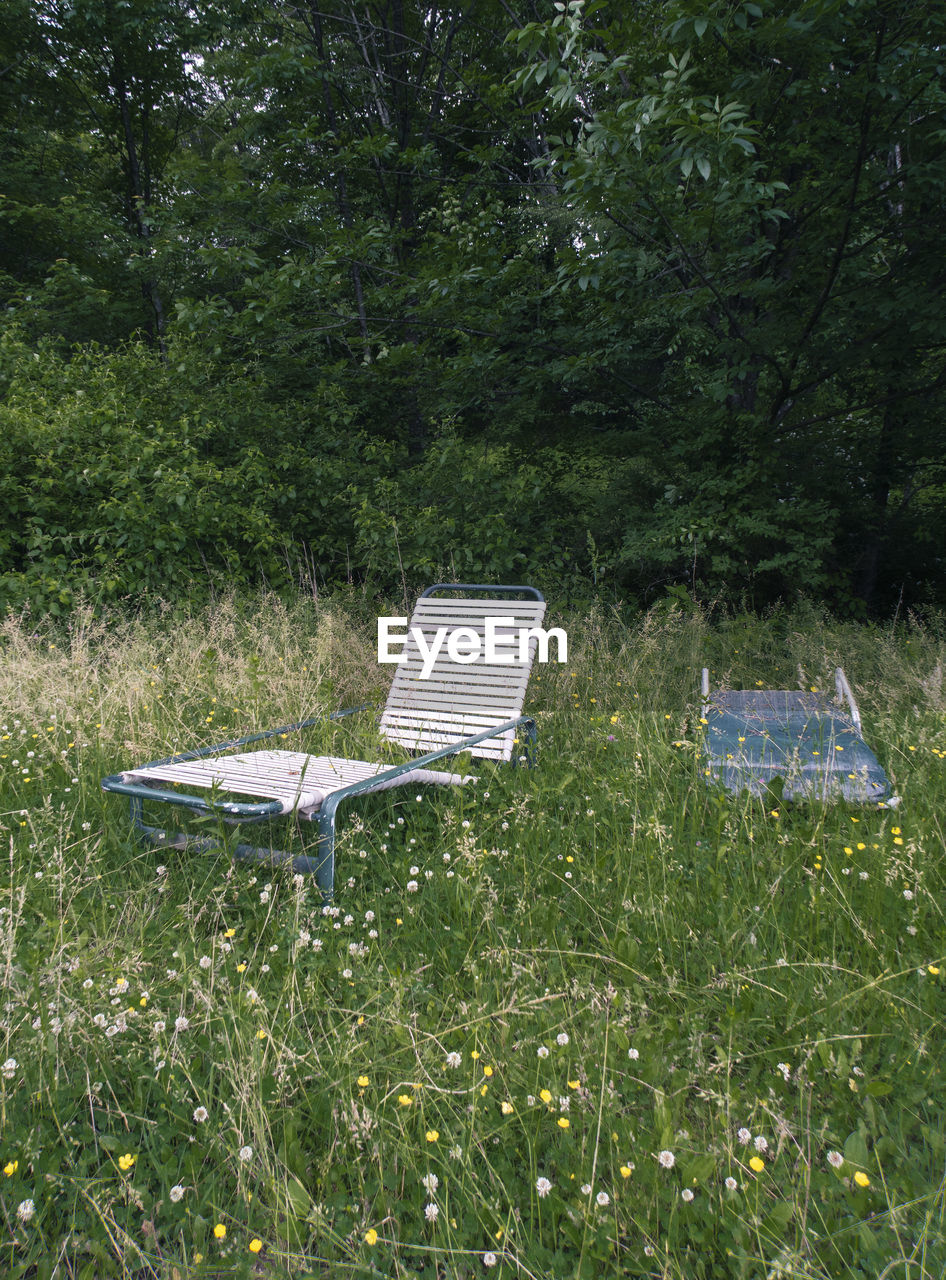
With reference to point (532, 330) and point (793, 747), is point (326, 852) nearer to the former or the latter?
point (793, 747)

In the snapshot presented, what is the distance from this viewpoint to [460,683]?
459 cm

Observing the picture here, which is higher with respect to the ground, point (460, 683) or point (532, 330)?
point (532, 330)

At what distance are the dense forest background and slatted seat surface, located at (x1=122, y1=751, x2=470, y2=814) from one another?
147 inches

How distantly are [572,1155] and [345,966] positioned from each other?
80 centimetres

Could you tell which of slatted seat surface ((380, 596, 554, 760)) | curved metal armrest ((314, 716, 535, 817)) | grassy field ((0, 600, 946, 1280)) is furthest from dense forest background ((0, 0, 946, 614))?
grassy field ((0, 600, 946, 1280))

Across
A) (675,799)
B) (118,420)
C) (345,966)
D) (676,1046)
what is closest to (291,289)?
(118,420)

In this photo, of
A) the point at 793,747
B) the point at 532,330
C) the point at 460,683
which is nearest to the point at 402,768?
the point at 460,683

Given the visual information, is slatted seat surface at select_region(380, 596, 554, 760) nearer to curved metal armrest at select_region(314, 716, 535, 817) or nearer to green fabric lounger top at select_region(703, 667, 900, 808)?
curved metal armrest at select_region(314, 716, 535, 817)

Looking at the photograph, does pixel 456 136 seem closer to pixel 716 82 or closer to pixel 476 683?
pixel 716 82

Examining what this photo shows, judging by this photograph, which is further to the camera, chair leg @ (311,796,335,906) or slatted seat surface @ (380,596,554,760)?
slatted seat surface @ (380,596,554,760)

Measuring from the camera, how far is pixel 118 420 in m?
7.55

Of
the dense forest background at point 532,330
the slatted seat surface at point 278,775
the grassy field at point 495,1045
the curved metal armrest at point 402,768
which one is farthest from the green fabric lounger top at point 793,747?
the dense forest background at point 532,330

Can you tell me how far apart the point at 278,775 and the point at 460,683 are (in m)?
Answer: 1.70

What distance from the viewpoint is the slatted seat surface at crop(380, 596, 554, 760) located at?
170 inches
